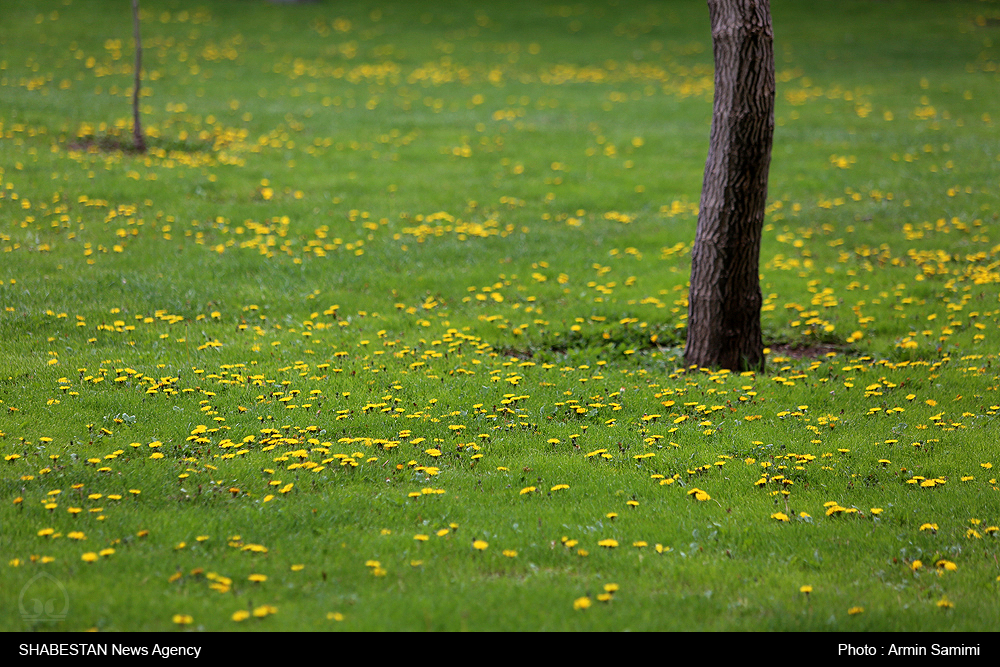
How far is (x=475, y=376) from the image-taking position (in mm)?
7449

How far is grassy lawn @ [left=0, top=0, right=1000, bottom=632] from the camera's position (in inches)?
166

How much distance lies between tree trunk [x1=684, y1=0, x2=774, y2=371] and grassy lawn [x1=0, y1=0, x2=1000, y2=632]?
448mm

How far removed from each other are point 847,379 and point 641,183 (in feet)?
27.1

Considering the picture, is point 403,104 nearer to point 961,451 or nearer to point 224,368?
point 224,368

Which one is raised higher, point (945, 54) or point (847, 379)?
point (945, 54)

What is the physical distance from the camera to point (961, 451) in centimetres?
582

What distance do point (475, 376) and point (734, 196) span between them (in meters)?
3.18

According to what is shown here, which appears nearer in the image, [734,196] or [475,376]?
[475,376]

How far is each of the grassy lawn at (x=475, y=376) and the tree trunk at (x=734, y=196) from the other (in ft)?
1.47

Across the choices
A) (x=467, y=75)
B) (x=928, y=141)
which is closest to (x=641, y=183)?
(x=928, y=141)

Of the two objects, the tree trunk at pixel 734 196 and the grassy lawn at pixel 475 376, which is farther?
the tree trunk at pixel 734 196

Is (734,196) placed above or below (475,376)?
above

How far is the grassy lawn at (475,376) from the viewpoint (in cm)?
421

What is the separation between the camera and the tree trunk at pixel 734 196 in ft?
24.4
